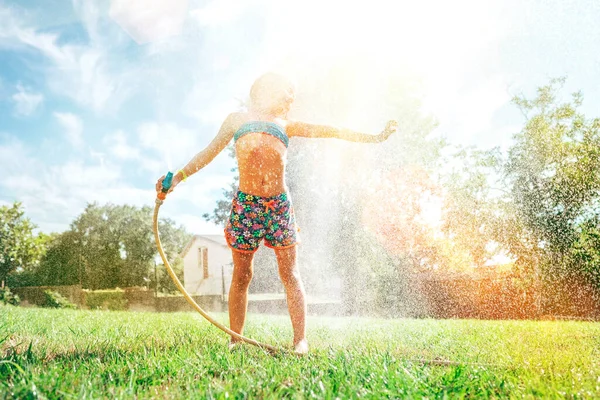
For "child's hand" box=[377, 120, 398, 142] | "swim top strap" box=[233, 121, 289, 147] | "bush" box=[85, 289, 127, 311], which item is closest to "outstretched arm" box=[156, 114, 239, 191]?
"swim top strap" box=[233, 121, 289, 147]

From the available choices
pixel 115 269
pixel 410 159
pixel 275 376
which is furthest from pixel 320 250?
pixel 115 269

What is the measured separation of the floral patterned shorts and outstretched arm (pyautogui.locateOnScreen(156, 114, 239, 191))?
360mm

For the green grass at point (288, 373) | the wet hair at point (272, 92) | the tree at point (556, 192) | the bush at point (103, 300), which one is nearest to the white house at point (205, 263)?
the bush at point (103, 300)

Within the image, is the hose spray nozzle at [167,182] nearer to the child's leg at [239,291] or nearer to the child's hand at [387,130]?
the child's leg at [239,291]

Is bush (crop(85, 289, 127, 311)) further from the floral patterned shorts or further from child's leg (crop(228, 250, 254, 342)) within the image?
the floral patterned shorts

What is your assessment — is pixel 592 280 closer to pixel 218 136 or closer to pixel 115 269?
pixel 218 136

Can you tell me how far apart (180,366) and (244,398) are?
56 cm

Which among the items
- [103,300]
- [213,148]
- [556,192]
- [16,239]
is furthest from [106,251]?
[213,148]

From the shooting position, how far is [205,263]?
3256 cm

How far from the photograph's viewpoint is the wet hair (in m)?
2.64

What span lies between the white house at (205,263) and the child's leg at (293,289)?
2981cm

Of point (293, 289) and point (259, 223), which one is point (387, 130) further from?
point (293, 289)

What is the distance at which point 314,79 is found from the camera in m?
15.5

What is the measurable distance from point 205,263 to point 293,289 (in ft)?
103
